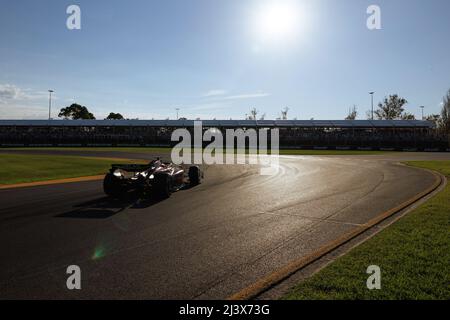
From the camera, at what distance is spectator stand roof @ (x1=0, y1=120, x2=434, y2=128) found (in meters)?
60.2

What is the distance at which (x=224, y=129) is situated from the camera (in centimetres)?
6512

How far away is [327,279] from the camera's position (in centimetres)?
388

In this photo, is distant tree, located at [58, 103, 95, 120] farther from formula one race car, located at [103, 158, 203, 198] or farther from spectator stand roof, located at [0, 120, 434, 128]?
formula one race car, located at [103, 158, 203, 198]

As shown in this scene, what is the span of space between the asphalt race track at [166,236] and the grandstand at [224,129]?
4736 cm

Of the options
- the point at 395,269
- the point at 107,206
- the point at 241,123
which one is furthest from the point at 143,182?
the point at 241,123

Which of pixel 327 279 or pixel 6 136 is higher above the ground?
pixel 6 136

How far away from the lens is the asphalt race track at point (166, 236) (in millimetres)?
3869

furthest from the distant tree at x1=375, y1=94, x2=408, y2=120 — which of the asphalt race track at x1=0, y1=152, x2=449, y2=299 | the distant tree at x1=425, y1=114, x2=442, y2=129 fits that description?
the asphalt race track at x1=0, y1=152, x2=449, y2=299

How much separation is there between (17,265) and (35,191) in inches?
290

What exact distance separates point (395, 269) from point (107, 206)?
260 inches

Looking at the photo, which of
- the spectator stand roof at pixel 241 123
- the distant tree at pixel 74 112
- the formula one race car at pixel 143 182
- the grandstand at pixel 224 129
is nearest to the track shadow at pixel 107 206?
the formula one race car at pixel 143 182

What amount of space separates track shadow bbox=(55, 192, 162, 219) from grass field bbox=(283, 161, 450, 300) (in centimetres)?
500
